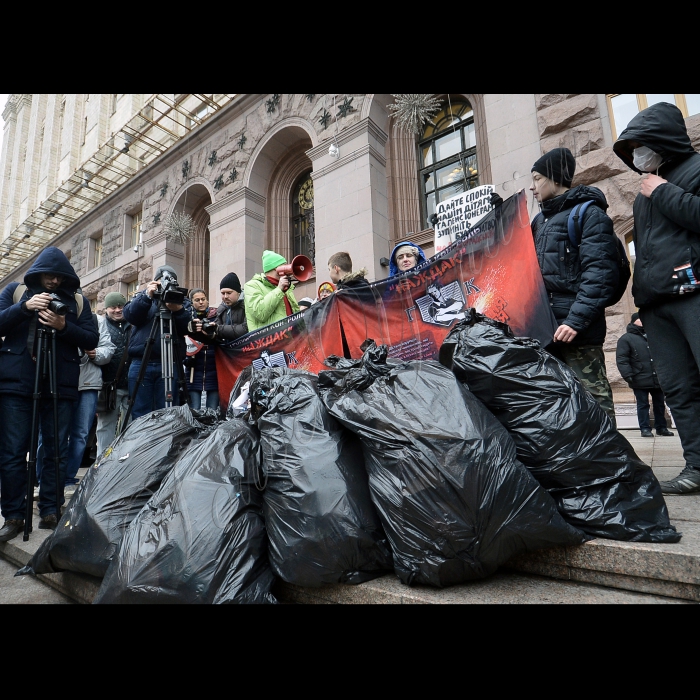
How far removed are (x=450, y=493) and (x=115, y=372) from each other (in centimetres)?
410

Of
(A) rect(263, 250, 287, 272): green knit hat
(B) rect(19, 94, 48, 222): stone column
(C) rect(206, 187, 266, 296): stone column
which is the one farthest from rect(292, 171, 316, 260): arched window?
(B) rect(19, 94, 48, 222): stone column

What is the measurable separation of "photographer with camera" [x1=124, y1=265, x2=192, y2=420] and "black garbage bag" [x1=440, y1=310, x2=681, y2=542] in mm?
2650

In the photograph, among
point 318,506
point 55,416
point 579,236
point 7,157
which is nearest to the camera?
point 318,506

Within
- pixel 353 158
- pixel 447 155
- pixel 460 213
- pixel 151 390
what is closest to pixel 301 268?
pixel 460 213

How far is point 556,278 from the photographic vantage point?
2.46 m

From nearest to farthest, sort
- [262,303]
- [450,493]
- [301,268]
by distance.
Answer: [450,493] < [262,303] < [301,268]

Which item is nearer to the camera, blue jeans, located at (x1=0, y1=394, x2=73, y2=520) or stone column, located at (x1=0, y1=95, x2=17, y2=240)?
blue jeans, located at (x1=0, y1=394, x2=73, y2=520)

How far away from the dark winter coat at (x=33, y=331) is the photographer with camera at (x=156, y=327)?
0.52m

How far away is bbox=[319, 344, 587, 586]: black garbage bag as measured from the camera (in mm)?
1272

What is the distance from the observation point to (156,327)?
3.46 m

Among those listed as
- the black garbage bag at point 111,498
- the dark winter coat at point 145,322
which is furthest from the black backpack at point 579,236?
the dark winter coat at point 145,322

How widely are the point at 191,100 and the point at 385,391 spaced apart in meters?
14.8

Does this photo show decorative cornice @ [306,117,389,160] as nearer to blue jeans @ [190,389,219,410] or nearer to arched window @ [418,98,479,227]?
arched window @ [418,98,479,227]

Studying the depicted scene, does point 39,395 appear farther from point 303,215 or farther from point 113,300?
point 303,215
